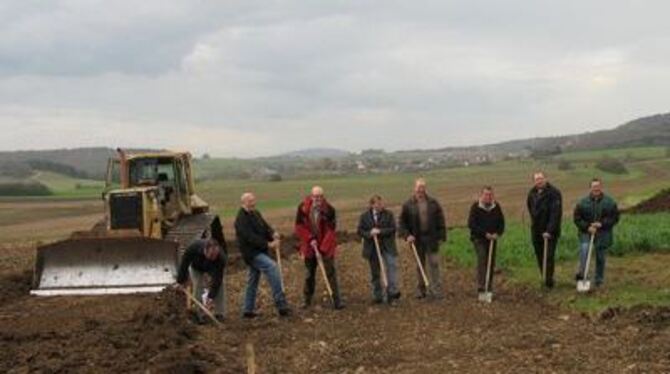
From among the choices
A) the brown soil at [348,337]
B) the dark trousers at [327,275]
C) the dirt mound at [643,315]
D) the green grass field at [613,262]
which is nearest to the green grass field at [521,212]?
the green grass field at [613,262]

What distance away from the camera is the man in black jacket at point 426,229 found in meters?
15.4

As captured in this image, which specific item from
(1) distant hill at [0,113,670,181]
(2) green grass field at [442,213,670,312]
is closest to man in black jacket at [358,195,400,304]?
(2) green grass field at [442,213,670,312]

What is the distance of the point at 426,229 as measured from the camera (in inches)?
609

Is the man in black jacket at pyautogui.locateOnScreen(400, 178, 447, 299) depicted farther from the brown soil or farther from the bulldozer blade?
the bulldozer blade

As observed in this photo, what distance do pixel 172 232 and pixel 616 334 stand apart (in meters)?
10.5

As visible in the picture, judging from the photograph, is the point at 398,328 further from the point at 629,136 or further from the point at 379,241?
the point at 629,136

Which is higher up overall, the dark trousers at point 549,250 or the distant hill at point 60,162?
the distant hill at point 60,162

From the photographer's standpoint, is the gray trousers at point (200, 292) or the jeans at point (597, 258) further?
the jeans at point (597, 258)

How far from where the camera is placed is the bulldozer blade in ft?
56.6

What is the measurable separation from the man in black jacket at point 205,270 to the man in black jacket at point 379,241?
264 cm

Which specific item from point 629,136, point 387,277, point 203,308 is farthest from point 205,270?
point 629,136

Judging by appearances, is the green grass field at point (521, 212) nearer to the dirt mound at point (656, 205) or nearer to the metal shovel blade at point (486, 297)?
the metal shovel blade at point (486, 297)

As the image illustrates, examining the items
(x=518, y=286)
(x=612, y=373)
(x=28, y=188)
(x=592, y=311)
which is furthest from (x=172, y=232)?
(x=28, y=188)

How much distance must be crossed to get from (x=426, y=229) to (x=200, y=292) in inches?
151
